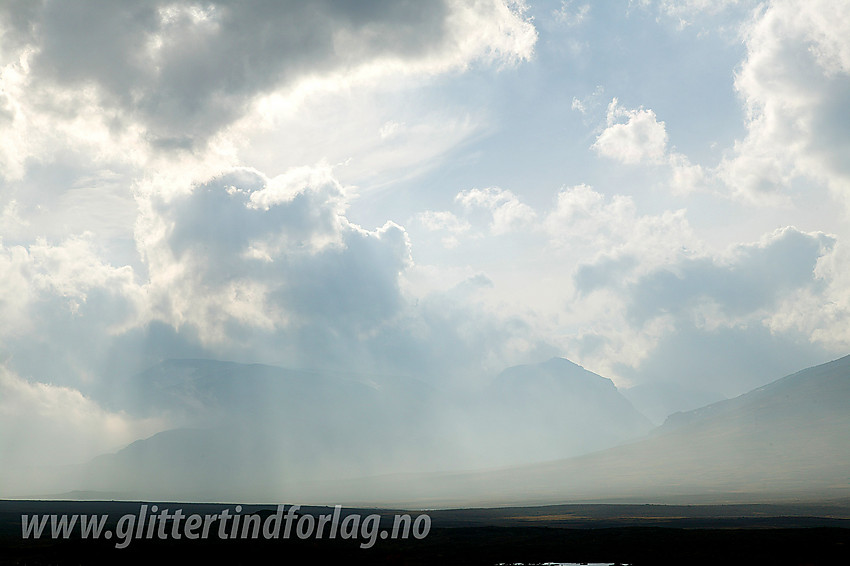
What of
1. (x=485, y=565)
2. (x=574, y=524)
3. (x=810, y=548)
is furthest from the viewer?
(x=574, y=524)

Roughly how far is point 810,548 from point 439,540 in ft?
213

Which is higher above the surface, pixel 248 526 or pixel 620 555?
pixel 248 526

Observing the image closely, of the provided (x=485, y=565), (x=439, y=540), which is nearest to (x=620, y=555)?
(x=485, y=565)

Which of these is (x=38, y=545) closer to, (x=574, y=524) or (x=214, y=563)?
(x=214, y=563)

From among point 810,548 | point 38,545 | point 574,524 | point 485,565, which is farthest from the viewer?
point 574,524

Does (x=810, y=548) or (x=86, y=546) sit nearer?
(x=810, y=548)

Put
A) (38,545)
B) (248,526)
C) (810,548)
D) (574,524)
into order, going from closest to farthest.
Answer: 1. (810,548)
2. (38,545)
3. (248,526)
4. (574,524)

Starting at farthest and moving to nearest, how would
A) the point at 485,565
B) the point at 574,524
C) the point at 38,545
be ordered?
1. the point at 574,524
2. the point at 38,545
3. the point at 485,565

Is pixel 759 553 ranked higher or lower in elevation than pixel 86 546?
lower

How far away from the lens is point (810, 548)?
10219cm

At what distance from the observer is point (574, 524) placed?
570ft

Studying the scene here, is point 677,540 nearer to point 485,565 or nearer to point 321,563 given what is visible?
point 485,565

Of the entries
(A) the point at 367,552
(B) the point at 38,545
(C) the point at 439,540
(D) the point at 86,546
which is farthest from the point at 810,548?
(B) the point at 38,545

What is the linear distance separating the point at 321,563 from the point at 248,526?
55.2 metres
